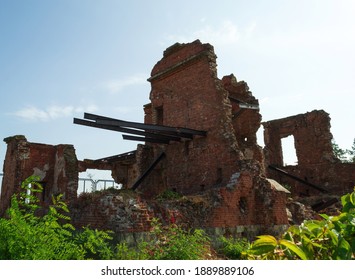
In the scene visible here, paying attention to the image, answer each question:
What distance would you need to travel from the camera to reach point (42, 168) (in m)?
16.0

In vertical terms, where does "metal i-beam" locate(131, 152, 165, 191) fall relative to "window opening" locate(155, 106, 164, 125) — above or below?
below

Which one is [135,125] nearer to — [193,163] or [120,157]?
[193,163]

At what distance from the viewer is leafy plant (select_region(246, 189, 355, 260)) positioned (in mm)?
1572

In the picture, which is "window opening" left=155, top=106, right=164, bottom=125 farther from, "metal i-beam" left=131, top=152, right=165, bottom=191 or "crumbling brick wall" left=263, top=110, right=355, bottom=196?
"crumbling brick wall" left=263, top=110, right=355, bottom=196

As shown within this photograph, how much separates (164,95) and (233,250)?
8.11 metres

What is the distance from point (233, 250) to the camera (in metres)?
7.32

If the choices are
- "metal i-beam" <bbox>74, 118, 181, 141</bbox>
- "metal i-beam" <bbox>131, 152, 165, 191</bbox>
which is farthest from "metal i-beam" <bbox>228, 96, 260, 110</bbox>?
"metal i-beam" <bbox>131, 152, 165, 191</bbox>

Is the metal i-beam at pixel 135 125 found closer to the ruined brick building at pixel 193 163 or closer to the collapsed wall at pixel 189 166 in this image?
the ruined brick building at pixel 193 163

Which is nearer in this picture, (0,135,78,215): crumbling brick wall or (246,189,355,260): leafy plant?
(246,189,355,260): leafy plant

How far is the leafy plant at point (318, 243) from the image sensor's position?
1572 mm

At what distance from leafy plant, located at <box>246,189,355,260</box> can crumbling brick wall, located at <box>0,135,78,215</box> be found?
14.4m

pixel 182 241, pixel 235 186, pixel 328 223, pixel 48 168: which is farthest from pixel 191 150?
pixel 328 223

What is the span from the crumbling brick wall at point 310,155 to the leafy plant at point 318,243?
1716 cm

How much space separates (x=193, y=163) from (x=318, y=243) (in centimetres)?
974
